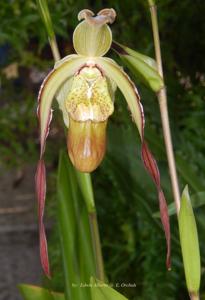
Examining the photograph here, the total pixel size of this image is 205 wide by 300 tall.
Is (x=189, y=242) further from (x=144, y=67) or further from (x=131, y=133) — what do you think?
(x=131, y=133)

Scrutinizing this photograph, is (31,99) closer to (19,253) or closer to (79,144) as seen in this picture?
(19,253)

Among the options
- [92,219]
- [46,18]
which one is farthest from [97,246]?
[46,18]

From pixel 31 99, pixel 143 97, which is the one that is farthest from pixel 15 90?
pixel 143 97

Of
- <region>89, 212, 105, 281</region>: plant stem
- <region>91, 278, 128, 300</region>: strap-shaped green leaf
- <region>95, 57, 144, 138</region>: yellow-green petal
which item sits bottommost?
<region>91, 278, 128, 300</region>: strap-shaped green leaf

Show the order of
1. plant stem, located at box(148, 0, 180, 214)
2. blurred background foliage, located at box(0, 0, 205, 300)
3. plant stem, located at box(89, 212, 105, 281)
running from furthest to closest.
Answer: blurred background foliage, located at box(0, 0, 205, 300) → plant stem, located at box(89, 212, 105, 281) → plant stem, located at box(148, 0, 180, 214)

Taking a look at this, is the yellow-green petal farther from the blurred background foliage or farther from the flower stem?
the blurred background foliage

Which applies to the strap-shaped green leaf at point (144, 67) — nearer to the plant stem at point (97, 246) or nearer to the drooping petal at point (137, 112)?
the drooping petal at point (137, 112)

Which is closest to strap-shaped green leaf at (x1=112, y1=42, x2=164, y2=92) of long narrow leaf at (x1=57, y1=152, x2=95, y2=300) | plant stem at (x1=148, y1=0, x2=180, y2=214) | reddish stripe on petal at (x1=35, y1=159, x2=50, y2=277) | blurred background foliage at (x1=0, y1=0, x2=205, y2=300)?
plant stem at (x1=148, y1=0, x2=180, y2=214)
